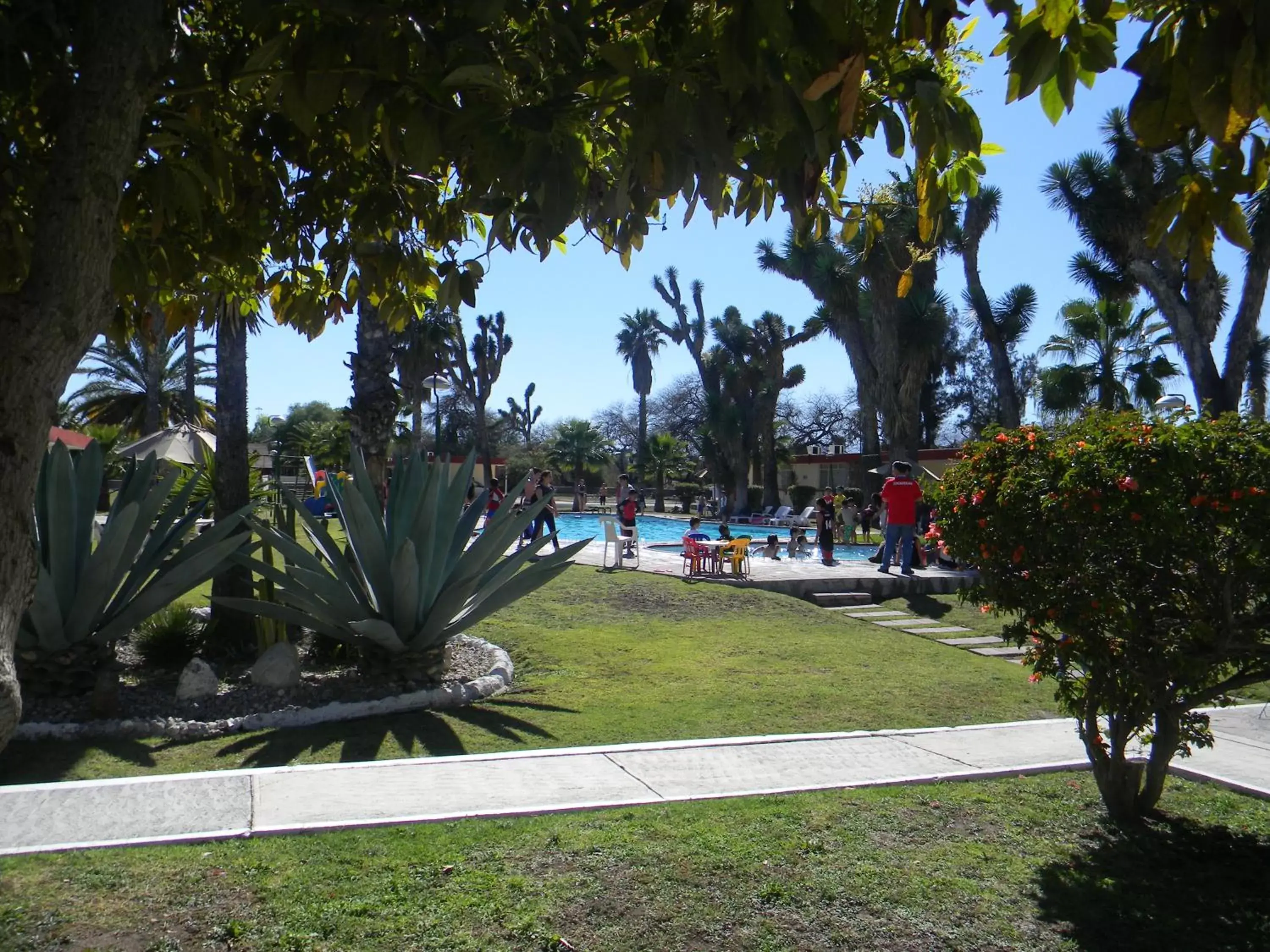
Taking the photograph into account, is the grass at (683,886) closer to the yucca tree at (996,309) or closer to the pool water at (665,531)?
the pool water at (665,531)

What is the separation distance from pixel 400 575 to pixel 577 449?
5785cm

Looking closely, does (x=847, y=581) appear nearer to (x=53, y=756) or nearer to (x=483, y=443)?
(x=53, y=756)

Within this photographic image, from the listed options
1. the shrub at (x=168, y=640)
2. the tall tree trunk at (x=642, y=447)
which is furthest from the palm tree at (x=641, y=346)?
the shrub at (x=168, y=640)

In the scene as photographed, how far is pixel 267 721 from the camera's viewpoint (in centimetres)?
678

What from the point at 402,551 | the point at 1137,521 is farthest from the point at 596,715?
the point at 1137,521

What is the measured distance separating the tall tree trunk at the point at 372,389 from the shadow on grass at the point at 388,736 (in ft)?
13.3

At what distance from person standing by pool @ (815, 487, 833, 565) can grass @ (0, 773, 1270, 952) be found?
40.3ft

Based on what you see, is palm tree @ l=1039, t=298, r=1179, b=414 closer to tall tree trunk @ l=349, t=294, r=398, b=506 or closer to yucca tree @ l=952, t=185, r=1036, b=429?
yucca tree @ l=952, t=185, r=1036, b=429

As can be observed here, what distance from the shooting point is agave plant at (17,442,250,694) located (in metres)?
6.92

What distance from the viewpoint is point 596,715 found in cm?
716

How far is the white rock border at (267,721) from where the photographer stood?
6.43m

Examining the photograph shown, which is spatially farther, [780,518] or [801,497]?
[801,497]

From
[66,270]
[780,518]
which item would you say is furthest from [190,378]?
[66,270]

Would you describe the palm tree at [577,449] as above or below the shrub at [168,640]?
above
